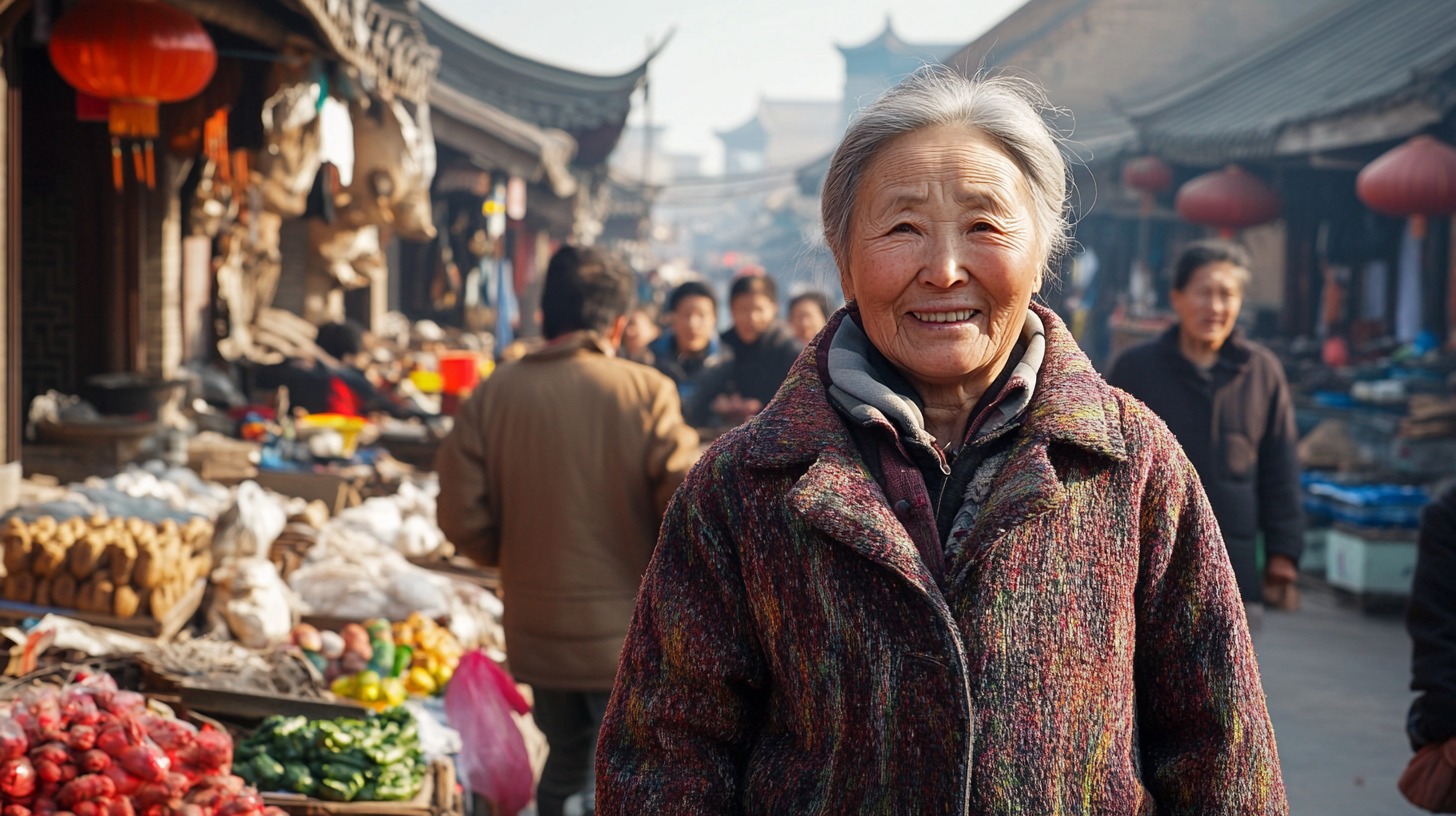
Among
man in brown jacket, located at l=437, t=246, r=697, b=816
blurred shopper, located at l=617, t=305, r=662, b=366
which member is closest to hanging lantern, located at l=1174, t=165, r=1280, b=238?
blurred shopper, located at l=617, t=305, r=662, b=366

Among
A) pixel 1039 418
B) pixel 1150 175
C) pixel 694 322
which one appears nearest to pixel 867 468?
pixel 1039 418

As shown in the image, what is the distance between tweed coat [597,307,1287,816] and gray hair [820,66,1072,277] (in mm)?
244

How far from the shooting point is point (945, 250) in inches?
70.0

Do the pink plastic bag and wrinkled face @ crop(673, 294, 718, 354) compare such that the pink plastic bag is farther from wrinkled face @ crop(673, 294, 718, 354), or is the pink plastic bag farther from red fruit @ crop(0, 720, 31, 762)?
wrinkled face @ crop(673, 294, 718, 354)

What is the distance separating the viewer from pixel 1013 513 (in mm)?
1637

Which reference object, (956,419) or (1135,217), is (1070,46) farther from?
(956,419)

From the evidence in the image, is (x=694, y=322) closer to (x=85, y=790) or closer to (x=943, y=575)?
(x=85, y=790)

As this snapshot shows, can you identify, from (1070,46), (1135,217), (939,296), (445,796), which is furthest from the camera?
(1070,46)

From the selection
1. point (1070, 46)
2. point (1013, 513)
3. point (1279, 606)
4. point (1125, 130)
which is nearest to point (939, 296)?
point (1013, 513)

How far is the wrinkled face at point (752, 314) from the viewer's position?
6156mm

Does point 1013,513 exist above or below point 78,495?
above

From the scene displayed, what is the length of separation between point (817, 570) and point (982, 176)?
0.54 m

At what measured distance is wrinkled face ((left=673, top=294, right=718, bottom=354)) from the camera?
669 centimetres

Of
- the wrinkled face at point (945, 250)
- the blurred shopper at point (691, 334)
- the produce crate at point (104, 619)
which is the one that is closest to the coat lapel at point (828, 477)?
the wrinkled face at point (945, 250)
